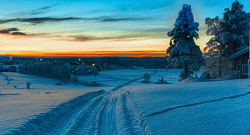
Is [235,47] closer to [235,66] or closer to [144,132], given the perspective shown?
[235,66]

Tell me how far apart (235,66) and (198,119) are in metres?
21.4

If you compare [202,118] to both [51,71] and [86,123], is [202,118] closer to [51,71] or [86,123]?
[86,123]

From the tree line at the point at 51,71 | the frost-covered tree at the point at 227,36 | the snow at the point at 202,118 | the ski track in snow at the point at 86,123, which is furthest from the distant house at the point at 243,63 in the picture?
the tree line at the point at 51,71

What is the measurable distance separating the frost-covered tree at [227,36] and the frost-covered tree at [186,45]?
4162 millimetres

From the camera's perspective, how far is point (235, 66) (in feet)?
83.8

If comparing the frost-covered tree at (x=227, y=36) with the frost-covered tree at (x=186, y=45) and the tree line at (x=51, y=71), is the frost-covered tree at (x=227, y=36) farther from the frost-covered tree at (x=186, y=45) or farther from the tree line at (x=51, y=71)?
the tree line at (x=51, y=71)

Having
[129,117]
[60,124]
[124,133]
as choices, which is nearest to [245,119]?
[124,133]

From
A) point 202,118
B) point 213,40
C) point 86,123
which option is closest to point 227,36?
point 213,40

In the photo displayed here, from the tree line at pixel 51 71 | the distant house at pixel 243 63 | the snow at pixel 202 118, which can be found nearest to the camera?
the snow at pixel 202 118

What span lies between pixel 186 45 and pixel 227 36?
19.9 feet

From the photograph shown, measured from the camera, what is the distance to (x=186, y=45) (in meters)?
26.3

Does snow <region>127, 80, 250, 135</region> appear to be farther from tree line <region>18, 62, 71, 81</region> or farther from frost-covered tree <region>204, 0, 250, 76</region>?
tree line <region>18, 62, 71, 81</region>

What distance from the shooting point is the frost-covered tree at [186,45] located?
26234mm

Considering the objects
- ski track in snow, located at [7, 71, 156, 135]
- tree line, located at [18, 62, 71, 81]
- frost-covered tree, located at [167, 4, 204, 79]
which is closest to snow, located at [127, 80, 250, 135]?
ski track in snow, located at [7, 71, 156, 135]
